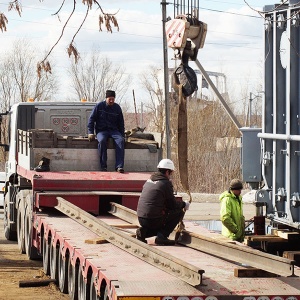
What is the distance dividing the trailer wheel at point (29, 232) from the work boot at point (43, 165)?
50 centimetres

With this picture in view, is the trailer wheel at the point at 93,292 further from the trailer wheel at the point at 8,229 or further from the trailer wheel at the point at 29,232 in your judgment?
the trailer wheel at the point at 8,229

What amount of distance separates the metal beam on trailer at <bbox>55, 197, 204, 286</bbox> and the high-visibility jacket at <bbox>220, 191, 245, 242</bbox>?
5.23 feet

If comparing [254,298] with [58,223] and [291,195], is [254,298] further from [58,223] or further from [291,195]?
[58,223]

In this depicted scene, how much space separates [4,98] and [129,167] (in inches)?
1335

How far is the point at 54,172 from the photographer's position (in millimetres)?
16828

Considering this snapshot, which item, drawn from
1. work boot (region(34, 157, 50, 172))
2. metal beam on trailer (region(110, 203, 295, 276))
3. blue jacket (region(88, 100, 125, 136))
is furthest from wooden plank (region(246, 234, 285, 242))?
blue jacket (region(88, 100, 125, 136))

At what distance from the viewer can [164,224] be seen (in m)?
12.2

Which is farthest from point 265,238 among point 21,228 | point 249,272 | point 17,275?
point 21,228

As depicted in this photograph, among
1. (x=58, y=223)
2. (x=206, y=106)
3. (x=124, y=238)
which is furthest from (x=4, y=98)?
(x=124, y=238)

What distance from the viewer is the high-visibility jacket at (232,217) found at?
41.4 feet

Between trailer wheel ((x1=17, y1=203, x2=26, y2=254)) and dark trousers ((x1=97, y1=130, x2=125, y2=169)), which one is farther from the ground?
dark trousers ((x1=97, y1=130, x2=125, y2=169))

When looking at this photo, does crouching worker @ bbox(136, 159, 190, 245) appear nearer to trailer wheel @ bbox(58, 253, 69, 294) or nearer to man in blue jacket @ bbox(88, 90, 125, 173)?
trailer wheel @ bbox(58, 253, 69, 294)

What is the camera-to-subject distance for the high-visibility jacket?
1262 cm

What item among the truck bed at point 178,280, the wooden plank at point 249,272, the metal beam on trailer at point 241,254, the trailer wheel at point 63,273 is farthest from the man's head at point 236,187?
the wooden plank at point 249,272
